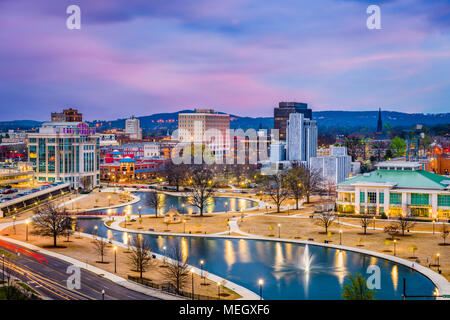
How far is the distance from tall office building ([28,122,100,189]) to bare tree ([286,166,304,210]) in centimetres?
4399

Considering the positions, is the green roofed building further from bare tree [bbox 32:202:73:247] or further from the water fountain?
bare tree [bbox 32:202:73:247]

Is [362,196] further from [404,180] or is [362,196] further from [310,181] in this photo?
[310,181]

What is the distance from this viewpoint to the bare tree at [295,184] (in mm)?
87806

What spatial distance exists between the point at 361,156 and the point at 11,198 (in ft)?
409

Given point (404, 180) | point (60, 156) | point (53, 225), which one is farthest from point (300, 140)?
point (53, 225)

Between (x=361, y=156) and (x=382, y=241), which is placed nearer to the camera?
(x=382, y=241)

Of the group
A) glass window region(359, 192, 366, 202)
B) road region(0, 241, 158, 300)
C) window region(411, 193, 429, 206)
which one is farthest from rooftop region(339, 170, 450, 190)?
road region(0, 241, 158, 300)

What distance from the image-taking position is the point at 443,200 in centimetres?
7562

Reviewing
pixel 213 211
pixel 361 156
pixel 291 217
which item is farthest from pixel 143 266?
pixel 361 156

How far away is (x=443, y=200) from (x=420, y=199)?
10.6 ft

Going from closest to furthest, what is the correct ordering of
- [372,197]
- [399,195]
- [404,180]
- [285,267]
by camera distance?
[285,267] → [399,195] → [372,197] → [404,180]

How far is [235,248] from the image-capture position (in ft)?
190

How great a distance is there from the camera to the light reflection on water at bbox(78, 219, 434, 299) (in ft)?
139
